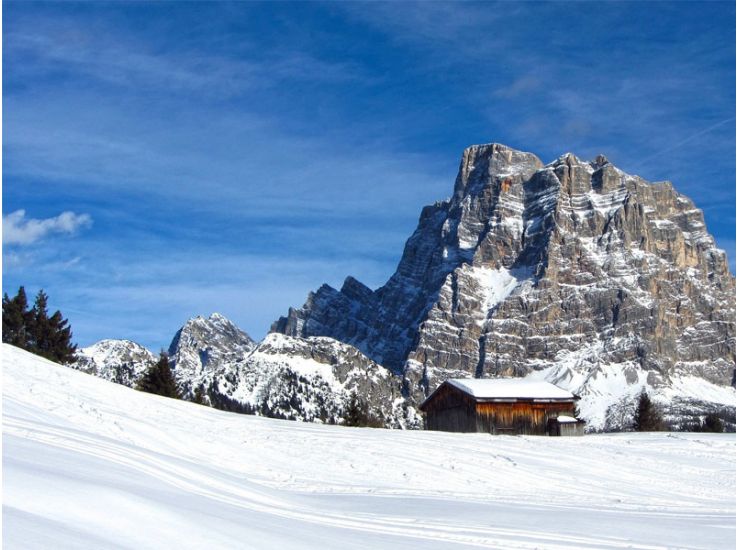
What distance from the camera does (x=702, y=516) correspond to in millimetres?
18844

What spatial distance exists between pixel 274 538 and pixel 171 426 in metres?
Result: 14.6

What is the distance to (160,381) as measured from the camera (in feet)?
200

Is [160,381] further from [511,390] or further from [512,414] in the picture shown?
[512,414]

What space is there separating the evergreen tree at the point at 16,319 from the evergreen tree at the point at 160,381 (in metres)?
9.50

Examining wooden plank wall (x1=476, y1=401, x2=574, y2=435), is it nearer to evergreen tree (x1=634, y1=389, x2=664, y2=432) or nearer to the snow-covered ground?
evergreen tree (x1=634, y1=389, x2=664, y2=432)

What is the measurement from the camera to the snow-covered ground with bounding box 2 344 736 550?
1126cm

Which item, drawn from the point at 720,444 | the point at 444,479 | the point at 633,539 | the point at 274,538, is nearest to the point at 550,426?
the point at 720,444

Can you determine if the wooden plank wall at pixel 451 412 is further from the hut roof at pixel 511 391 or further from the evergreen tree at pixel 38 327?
the evergreen tree at pixel 38 327

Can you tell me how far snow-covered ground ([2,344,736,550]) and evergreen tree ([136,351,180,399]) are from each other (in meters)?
27.6

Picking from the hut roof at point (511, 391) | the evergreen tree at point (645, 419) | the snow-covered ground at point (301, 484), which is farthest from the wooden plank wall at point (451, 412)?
the snow-covered ground at point (301, 484)

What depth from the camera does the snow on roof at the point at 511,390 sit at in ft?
186

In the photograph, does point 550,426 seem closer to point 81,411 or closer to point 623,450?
point 623,450

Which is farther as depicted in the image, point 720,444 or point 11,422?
point 720,444

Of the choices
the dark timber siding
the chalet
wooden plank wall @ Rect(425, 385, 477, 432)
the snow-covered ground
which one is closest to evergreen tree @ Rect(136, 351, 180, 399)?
wooden plank wall @ Rect(425, 385, 477, 432)
